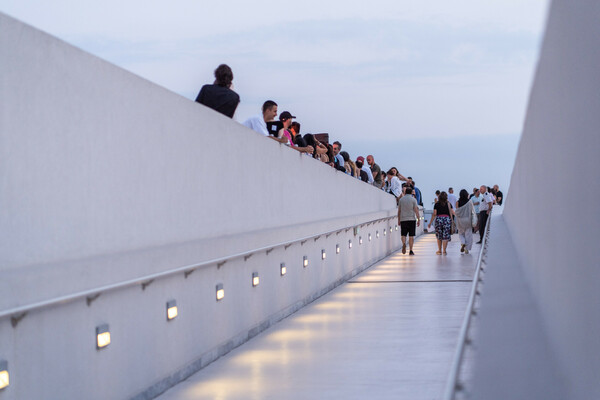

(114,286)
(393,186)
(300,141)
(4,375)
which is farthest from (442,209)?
(4,375)

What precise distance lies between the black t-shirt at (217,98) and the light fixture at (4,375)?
5.55m

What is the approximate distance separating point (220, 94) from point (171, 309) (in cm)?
338

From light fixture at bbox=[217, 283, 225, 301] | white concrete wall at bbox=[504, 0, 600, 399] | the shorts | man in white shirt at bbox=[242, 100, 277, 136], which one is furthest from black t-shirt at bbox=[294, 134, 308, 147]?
the shorts

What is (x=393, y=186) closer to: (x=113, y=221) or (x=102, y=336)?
(x=113, y=221)

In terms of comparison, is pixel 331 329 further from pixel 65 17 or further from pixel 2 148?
pixel 2 148

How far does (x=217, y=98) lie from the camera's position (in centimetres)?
956

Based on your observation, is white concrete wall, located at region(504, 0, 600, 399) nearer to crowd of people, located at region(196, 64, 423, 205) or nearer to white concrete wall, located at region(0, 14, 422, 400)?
white concrete wall, located at region(0, 14, 422, 400)

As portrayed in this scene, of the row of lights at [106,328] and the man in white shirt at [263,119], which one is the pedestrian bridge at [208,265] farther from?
the man in white shirt at [263,119]

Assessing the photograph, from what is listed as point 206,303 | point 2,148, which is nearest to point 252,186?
point 206,303

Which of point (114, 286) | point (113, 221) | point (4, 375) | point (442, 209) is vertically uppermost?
point (442, 209)

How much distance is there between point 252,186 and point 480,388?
6.52 meters

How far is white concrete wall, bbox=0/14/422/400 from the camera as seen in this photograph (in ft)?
15.5

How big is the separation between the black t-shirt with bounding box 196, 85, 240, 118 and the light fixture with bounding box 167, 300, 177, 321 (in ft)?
10.5

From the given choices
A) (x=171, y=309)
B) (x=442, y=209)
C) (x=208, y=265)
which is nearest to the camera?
(x=171, y=309)
